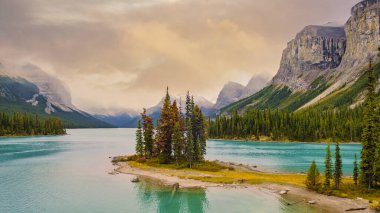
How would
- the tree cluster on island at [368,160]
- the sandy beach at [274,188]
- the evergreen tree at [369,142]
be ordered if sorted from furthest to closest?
the evergreen tree at [369,142]
the tree cluster on island at [368,160]
the sandy beach at [274,188]

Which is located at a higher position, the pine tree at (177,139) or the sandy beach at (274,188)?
the pine tree at (177,139)

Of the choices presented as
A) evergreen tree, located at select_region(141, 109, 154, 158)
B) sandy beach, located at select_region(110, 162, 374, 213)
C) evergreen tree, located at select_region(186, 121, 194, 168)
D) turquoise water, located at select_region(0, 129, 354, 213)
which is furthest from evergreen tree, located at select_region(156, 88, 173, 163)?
turquoise water, located at select_region(0, 129, 354, 213)

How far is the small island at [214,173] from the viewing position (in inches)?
2491

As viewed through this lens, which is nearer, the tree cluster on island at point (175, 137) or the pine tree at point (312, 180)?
the pine tree at point (312, 180)

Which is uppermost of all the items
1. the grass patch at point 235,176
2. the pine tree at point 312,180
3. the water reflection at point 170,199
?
the pine tree at point 312,180

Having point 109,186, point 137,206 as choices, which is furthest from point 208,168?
point 137,206

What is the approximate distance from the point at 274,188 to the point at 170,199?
2160 centimetres

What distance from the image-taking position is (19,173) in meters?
93.4

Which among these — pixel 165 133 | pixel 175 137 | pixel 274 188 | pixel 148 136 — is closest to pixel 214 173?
pixel 175 137

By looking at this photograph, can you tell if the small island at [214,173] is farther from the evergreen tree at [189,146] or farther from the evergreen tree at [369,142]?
the evergreen tree at [369,142]

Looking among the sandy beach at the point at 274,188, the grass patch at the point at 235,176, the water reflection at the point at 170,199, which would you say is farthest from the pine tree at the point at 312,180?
the water reflection at the point at 170,199

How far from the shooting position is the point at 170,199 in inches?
2554

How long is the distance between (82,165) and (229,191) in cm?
5679

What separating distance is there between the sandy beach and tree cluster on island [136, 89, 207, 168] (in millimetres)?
9455
